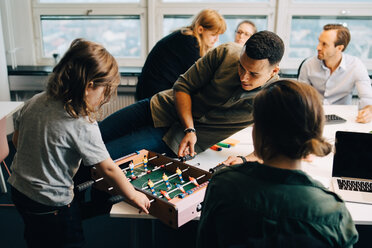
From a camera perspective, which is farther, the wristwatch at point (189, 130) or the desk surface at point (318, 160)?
the wristwatch at point (189, 130)

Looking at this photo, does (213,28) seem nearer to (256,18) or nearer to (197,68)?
(197,68)

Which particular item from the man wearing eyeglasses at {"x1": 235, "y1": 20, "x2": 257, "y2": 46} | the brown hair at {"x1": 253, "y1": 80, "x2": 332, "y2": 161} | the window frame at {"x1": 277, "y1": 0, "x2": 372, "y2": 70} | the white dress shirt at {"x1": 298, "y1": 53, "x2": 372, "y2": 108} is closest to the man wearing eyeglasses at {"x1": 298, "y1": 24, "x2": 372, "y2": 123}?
the white dress shirt at {"x1": 298, "y1": 53, "x2": 372, "y2": 108}

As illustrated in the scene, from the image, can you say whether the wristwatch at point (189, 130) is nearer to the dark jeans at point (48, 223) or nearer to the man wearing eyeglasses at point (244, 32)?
the dark jeans at point (48, 223)

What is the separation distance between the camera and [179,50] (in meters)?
2.46

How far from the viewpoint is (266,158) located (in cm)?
96

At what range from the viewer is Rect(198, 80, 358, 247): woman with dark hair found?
0.86 metres

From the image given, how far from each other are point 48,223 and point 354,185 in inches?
54.8

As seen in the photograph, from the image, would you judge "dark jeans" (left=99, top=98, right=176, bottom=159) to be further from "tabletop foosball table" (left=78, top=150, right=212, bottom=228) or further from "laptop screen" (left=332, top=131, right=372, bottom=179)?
"laptop screen" (left=332, top=131, right=372, bottom=179)

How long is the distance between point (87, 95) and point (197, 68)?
2.53ft

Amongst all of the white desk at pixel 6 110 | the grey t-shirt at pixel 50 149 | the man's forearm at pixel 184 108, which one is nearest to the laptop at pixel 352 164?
the man's forearm at pixel 184 108

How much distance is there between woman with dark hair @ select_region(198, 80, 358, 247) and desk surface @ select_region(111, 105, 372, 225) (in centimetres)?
55

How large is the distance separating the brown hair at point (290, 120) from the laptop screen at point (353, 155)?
0.80 metres

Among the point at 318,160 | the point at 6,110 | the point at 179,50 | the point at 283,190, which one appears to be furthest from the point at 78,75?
the point at 6,110

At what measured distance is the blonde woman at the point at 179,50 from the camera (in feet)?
8.02
